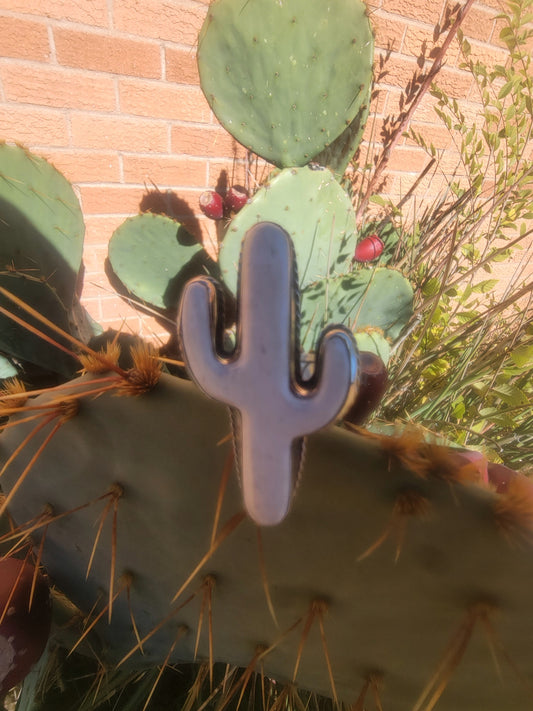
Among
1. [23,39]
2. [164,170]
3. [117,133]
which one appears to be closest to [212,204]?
[164,170]

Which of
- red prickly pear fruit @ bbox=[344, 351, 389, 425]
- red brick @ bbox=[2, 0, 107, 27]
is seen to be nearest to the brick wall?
red brick @ bbox=[2, 0, 107, 27]

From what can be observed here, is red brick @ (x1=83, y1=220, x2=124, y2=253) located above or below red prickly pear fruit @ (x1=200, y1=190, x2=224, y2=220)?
below

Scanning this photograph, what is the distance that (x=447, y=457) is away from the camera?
0.95 ft

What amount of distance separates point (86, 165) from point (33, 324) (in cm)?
55

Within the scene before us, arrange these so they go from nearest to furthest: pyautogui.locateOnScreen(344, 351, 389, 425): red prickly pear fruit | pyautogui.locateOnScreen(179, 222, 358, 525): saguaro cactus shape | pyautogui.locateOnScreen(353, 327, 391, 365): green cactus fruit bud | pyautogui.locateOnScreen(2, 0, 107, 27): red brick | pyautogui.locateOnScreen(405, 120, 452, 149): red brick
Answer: pyautogui.locateOnScreen(179, 222, 358, 525): saguaro cactus shape < pyautogui.locateOnScreen(344, 351, 389, 425): red prickly pear fruit < pyautogui.locateOnScreen(353, 327, 391, 365): green cactus fruit bud < pyautogui.locateOnScreen(2, 0, 107, 27): red brick < pyautogui.locateOnScreen(405, 120, 452, 149): red brick

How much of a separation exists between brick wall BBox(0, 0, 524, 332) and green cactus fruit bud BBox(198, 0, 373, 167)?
0.34m

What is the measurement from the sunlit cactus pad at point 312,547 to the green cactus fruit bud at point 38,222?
1.17ft

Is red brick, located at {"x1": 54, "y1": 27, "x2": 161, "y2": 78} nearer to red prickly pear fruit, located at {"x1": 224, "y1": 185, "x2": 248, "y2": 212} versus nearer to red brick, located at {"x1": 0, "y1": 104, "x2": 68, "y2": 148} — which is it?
red brick, located at {"x1": 0, "y1": 104, "x2": 68, "y2": 148}

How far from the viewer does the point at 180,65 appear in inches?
39.4

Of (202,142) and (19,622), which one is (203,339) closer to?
(19,622)

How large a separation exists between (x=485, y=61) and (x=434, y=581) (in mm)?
1481

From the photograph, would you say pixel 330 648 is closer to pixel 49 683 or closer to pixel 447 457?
pixel 447 457

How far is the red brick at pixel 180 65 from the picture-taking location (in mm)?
981

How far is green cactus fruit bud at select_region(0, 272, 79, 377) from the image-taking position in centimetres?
68
